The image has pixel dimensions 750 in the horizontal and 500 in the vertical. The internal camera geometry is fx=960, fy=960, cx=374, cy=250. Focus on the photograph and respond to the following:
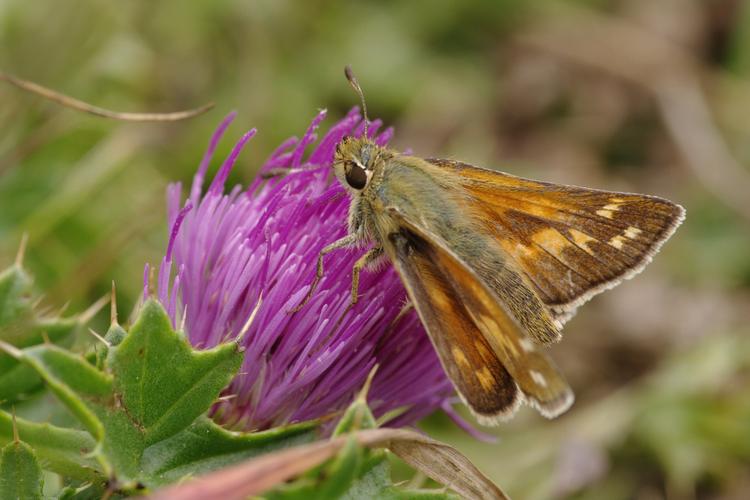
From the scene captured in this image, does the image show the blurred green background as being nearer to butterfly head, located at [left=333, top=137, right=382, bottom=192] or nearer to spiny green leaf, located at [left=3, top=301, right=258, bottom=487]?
butterfly head, located at [left=333, top=137, right=382, bottom=192]

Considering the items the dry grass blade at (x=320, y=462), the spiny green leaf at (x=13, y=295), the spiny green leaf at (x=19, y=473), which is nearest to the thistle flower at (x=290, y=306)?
the dry grass blade at (x=320, y=462)

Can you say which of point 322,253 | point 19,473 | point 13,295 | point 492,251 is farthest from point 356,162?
point 19,473

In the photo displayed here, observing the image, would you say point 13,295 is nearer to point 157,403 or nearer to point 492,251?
point 157,403

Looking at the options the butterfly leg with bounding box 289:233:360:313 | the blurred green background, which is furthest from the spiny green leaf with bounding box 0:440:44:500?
the blurred green background

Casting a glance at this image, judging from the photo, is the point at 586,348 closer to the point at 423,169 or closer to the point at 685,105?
the point at 685,105

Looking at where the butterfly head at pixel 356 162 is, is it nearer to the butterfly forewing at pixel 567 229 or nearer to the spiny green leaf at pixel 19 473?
the butterfly forewing at pixel 567 229

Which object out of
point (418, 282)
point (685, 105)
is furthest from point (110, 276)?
point (685, 105)
